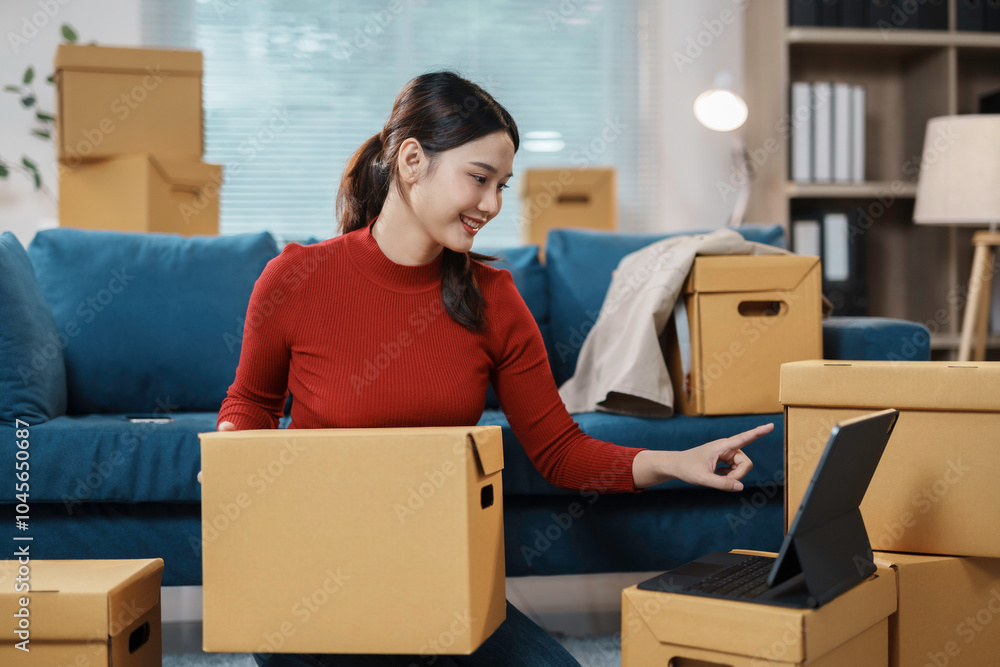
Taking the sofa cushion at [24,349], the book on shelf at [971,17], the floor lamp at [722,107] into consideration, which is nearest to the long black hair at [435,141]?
the sofa cushion at [24,349]

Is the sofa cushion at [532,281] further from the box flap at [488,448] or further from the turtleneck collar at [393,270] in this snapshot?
the box flap at [488,448]

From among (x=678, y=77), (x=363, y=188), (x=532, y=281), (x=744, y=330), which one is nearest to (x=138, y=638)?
(x=363, y=188)

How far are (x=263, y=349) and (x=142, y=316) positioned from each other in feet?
2.63

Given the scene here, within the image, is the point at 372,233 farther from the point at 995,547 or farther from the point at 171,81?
the point at 171,81

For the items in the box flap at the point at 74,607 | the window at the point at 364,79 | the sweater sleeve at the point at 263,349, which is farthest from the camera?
the window at the point at 364,79

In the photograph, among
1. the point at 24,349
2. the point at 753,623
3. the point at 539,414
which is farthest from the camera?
the point at 24,349

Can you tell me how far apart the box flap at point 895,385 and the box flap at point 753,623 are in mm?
242

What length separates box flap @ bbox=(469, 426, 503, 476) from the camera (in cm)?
81

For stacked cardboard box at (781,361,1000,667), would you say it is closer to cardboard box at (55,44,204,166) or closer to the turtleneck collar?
the turtleneck collar

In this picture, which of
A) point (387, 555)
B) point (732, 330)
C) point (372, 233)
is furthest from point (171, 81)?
point (387, 555)

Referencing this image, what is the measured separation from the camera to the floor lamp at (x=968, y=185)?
2186mm

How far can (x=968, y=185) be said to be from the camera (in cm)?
222

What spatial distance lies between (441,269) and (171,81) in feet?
4.67

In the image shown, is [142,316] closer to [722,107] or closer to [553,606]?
[553,606]
